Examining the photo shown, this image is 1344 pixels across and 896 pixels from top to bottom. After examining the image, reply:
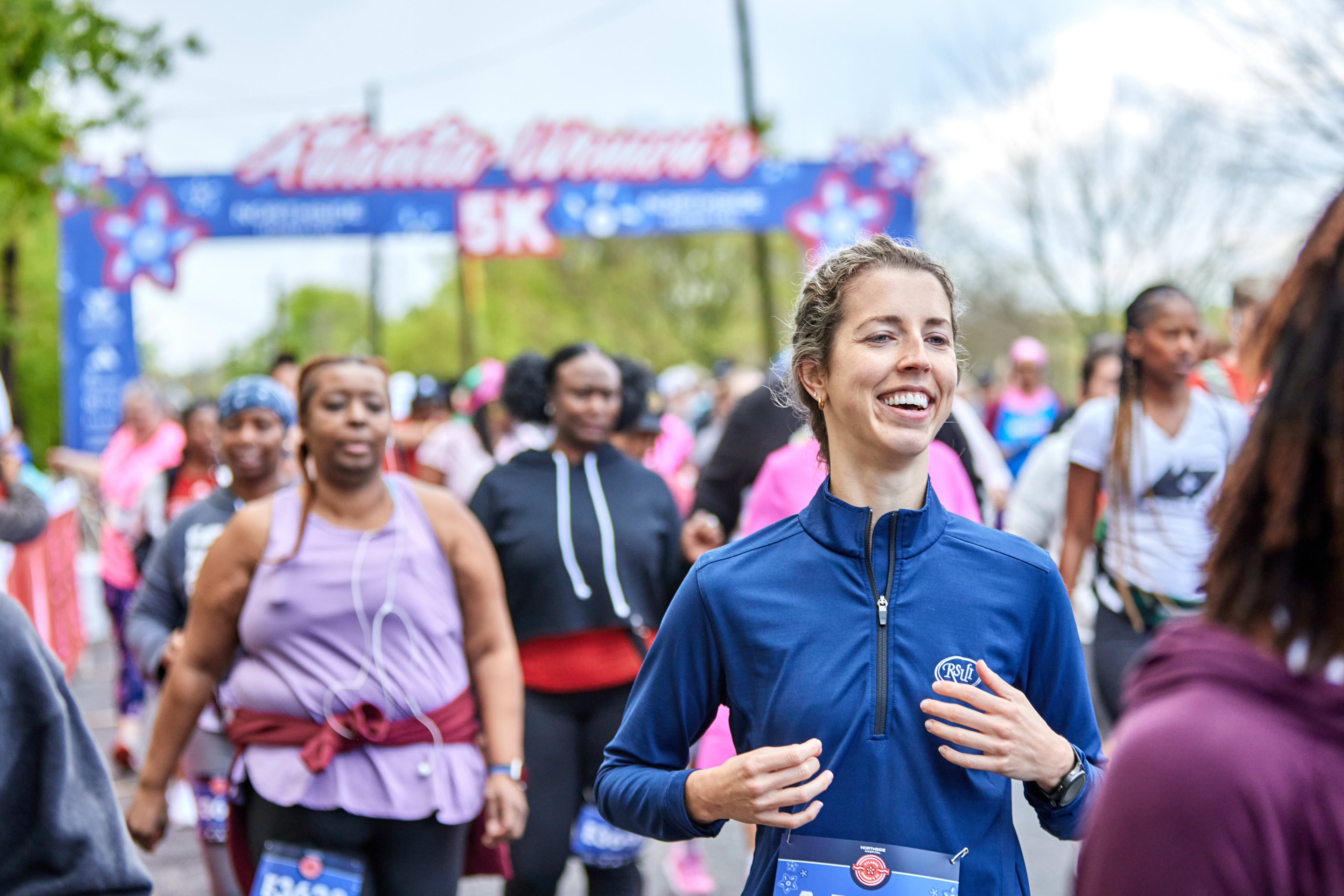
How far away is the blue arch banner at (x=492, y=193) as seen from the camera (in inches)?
693

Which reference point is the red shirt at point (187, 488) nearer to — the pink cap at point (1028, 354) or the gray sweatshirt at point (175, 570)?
the gray sweatshirt at point (175, 570)

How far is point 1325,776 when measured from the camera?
1.01 meters

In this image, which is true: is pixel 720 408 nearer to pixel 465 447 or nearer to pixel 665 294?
pixel 465 447

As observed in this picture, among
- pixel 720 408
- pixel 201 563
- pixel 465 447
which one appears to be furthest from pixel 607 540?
pixel 720 408

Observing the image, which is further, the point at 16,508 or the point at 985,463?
the point at 16,508

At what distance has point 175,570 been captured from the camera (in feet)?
15.0

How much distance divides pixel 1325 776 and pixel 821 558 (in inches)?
43.8

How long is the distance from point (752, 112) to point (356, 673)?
20586 millimetres

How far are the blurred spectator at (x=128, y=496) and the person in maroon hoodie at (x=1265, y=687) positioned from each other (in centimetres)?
588

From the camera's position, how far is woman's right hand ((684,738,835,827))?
1862 mm

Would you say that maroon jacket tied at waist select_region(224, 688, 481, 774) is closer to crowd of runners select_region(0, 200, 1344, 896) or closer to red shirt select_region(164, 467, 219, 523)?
crowd of runners select_region(0, 200, 1344, 896)

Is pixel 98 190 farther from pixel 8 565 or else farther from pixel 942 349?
pixel 942 349

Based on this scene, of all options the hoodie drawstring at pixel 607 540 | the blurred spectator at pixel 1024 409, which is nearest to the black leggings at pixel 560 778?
the hoodie drawstring at pixel 607 540

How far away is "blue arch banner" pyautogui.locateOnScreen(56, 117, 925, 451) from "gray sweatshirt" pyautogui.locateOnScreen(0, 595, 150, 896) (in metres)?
16.3
